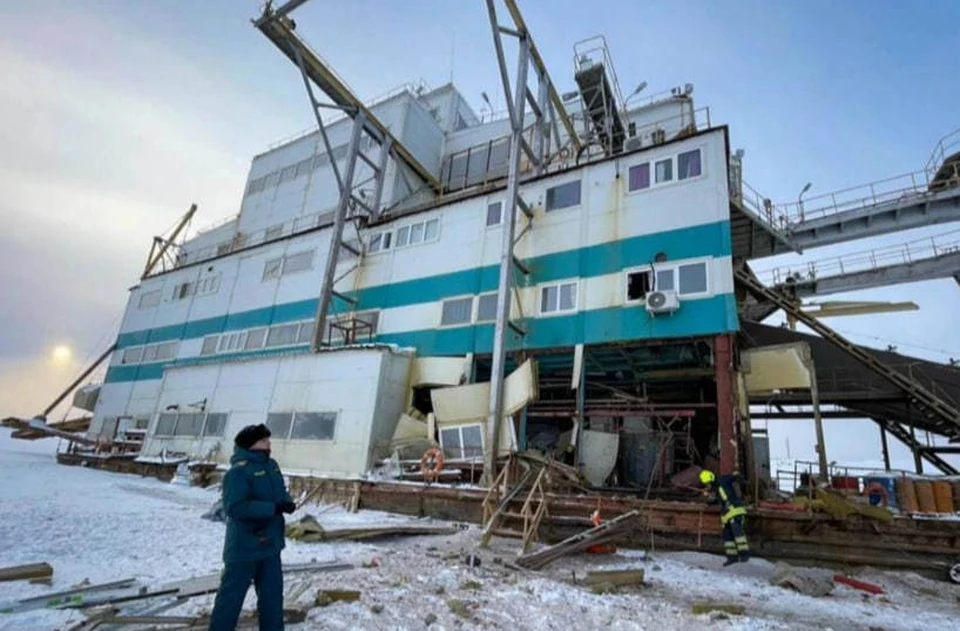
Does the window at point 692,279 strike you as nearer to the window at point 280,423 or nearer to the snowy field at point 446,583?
the snowy field at point 446,583

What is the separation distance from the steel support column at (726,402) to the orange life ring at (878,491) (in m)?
2.95

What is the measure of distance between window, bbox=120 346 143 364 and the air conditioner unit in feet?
98.8

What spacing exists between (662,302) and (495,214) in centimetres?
728

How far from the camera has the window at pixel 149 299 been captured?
102 feet

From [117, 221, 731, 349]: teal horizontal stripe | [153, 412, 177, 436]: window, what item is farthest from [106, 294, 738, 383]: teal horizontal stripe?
[153, 412, 177, 436]: window

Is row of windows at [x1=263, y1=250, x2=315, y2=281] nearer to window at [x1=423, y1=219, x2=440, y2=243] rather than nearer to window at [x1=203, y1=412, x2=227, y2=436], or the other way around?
window at [x1=423, y1=219, x2=440, y2=243]

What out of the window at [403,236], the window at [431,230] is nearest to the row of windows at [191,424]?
the window at [403,236]

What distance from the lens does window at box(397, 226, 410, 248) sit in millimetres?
20383

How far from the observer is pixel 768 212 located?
16625mm

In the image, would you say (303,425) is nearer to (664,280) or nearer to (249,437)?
(664,280)

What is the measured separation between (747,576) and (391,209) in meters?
21.6

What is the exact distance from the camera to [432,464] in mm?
13680

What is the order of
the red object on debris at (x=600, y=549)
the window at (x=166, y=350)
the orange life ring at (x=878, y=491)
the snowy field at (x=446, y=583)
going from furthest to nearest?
the window at (x=166, y=350) < the orange life ring at (x=878, y=491) < the red object on debris at (x=600, y=549) < the snowy field at (x=446, y=583)

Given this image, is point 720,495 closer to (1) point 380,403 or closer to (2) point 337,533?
(2) point 337,533
